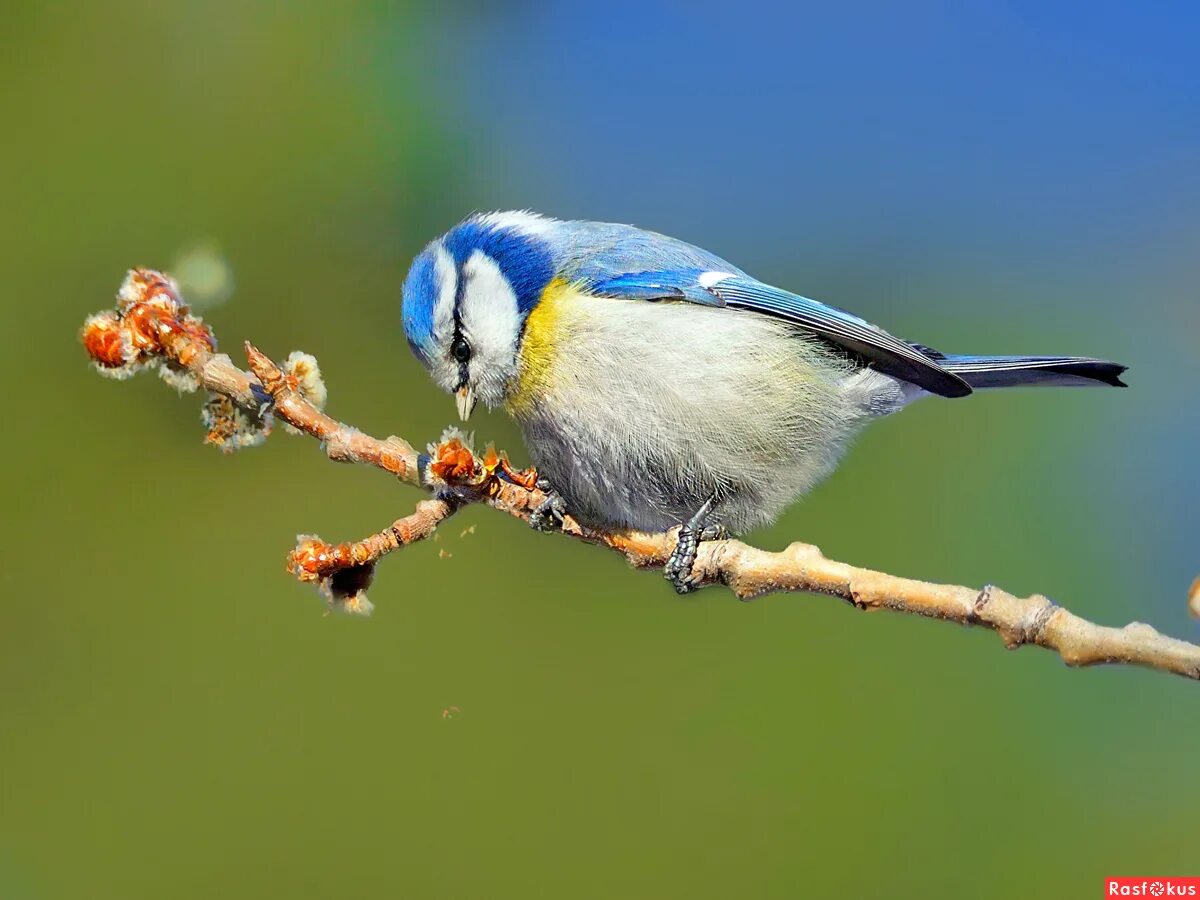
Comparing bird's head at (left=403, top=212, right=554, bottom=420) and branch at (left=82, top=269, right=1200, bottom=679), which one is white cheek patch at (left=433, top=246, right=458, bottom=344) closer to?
bird's head at (left=403, top=212, right=554, bottom=420)

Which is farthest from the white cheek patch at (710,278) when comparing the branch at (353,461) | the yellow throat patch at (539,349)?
the branch at (353,461)

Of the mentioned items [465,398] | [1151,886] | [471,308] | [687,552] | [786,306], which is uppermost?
[786,306]

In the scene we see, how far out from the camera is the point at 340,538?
2.31 meters

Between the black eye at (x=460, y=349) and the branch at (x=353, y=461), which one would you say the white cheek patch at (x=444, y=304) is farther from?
the branch at (x=353, y=461)

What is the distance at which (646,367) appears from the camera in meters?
1.46

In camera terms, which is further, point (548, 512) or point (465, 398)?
point (465, 398)

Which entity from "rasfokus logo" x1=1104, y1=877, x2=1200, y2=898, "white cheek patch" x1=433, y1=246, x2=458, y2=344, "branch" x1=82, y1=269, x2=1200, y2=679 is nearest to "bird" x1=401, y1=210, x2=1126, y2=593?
"white cheek patch" x1=433, y1=246, x2=458, y2=344

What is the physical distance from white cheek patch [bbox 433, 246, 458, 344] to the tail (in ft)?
2.43

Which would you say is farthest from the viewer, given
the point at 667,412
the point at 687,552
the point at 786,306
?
the point at 786,306

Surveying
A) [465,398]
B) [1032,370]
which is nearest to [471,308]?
[465,398]

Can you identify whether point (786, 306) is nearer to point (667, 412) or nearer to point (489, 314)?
point (667, 412)

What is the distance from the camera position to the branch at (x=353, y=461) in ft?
3.28

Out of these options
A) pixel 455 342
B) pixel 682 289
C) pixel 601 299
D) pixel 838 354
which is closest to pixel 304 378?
pixel 455 342

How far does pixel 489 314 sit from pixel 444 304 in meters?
0.07
